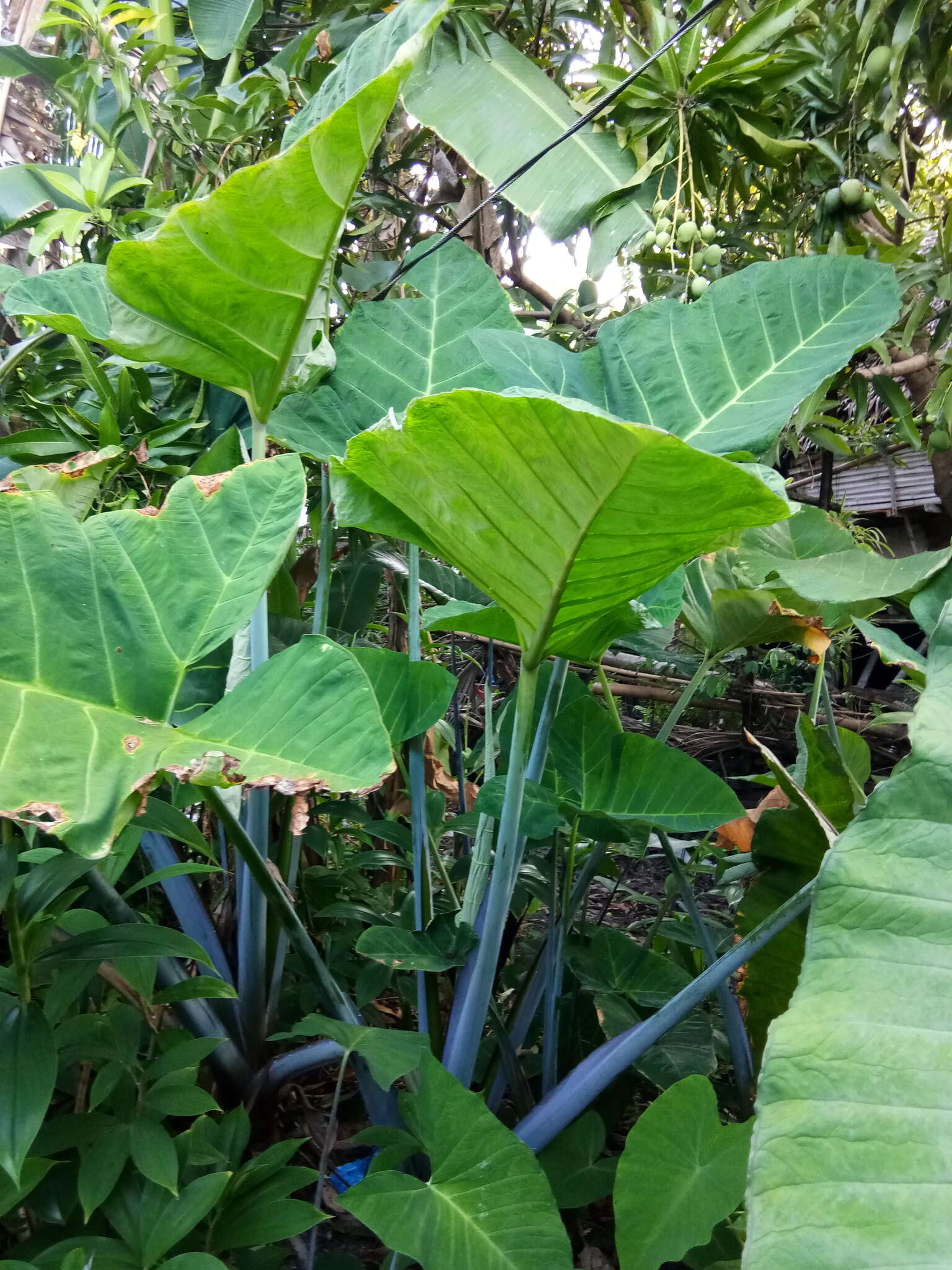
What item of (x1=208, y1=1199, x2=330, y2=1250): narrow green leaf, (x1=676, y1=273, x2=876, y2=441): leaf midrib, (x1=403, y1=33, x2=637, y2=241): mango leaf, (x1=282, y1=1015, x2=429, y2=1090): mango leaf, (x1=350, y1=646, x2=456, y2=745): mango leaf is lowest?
(x1=208, y1=1199, x2=330, y2=1250): narrow green leaf

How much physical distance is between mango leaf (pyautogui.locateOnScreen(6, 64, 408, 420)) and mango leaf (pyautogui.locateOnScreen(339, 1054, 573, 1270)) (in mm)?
683

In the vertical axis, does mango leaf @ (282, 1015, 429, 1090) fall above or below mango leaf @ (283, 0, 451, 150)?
below

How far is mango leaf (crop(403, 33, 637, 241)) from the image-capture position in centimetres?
118

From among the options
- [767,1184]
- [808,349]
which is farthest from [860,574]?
[767,1184]

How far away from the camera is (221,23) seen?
1478 millimetres

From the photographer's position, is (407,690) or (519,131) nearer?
(407,690)

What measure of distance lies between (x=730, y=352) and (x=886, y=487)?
11.0 feet

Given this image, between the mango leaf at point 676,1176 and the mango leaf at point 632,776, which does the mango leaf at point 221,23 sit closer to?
the mango leaf at point 632,776

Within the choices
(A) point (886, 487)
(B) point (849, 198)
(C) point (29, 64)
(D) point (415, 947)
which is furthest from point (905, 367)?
(A) point (886, 487)

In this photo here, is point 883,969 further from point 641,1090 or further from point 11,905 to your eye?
point 641,1090

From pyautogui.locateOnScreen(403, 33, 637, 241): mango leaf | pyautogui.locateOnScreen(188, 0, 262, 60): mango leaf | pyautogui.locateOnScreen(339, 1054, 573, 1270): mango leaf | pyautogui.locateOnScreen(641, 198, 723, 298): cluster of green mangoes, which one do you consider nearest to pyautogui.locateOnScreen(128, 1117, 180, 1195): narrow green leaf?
pyautogui.locateOnScreen(339, 1054, 573, 1270): mango leaf

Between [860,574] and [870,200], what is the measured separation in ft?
2.45

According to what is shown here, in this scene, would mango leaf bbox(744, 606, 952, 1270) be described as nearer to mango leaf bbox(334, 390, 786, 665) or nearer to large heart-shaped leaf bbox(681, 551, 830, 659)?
mango leaf bbox(334, 390, 786, 665)

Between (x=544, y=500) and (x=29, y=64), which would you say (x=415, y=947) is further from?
(x=29, y=64)
